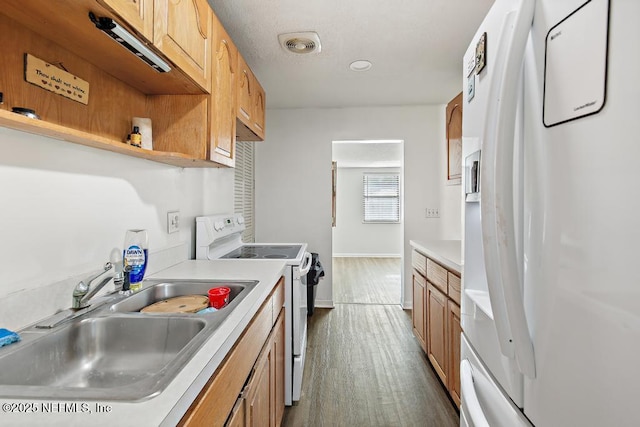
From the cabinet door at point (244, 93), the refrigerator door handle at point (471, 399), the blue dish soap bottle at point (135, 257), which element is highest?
the cabinet door at point (244, 93)

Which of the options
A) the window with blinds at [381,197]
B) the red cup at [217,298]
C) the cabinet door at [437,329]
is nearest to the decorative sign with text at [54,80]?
the red cup at [217,298]

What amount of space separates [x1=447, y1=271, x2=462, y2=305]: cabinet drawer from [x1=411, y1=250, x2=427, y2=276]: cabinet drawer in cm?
50

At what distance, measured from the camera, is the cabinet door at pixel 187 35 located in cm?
109

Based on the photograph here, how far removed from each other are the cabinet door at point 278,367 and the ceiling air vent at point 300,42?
1694 mm

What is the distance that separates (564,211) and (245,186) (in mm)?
3112

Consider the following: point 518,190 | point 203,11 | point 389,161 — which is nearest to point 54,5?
point 203,11

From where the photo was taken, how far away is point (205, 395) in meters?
0.71

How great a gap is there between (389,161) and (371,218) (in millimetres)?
1479

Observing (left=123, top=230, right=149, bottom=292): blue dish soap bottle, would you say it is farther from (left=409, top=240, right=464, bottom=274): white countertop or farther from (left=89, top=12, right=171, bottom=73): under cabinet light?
(left=409, top=240, right=464, bottom=274): white countertop

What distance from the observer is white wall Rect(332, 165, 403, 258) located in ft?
→ 25.2

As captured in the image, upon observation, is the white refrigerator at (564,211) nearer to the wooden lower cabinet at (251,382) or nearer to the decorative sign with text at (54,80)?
the wooden lower cabinet at (251,382)

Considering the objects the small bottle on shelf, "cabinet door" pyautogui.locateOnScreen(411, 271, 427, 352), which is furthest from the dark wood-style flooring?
the small bottle on shelf

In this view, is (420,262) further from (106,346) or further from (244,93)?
(106,346)

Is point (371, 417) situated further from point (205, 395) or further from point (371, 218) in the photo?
point (371, 218)
